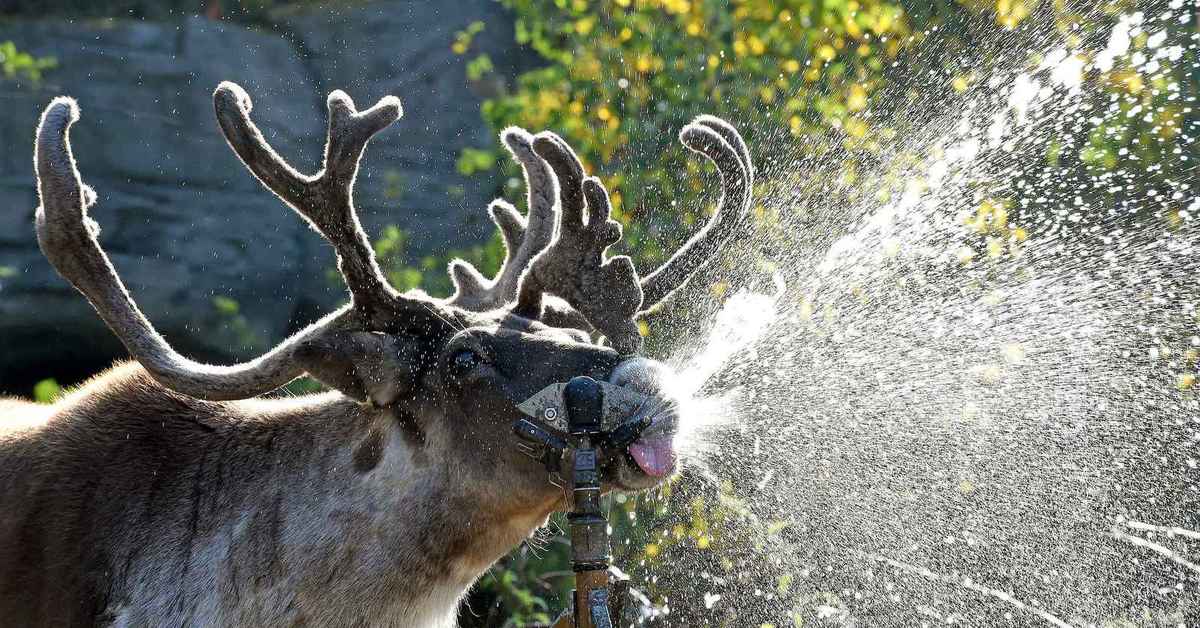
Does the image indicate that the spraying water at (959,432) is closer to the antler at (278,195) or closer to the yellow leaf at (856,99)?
the yellow leaf at (856,99)

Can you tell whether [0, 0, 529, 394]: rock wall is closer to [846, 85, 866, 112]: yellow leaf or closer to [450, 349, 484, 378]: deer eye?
[846, 85, 866, 112]: yellow leaf

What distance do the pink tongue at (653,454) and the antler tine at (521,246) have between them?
0.99 meters

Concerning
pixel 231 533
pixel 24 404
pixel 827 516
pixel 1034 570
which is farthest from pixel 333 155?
pixel 1034 570

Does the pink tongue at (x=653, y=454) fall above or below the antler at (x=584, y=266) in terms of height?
below

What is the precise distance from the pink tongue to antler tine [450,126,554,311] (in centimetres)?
99

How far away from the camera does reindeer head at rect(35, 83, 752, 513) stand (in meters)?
2.58

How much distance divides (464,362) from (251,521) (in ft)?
1.83

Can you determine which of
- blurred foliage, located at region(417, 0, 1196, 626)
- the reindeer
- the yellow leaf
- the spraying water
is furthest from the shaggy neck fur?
the yellow leaf

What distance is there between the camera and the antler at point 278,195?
2717mm

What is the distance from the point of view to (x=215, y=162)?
723 cm

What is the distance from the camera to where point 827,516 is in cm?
387

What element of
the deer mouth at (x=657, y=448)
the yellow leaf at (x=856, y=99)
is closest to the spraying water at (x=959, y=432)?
the yellow leaf at (x=856, y=99)

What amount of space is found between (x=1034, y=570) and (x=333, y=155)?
2388 mm

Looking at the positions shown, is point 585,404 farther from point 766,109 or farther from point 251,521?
point 766,109
